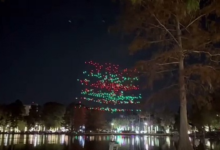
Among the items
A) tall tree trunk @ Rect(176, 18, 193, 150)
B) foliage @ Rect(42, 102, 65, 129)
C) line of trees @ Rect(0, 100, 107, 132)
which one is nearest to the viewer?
tall tree trunk @ Rect(176, 18, 193, 150)

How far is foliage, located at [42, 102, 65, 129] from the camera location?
3602 inches

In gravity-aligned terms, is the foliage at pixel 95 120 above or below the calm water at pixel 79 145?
above

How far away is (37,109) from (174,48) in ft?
302

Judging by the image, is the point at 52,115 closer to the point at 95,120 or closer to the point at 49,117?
the point at 49,117

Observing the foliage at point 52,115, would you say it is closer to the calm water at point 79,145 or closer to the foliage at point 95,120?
the foliage at point 95,120

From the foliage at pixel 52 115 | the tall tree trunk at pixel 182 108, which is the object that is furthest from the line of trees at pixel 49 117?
the tall tree trunk at pixel 182 108

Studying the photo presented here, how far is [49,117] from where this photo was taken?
91938 millimetres

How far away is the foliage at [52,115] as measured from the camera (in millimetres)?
91500

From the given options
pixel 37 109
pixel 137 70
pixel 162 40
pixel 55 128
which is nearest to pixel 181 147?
pixel 137 70

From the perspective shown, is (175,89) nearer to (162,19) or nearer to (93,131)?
(162,19)

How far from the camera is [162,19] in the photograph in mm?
14773

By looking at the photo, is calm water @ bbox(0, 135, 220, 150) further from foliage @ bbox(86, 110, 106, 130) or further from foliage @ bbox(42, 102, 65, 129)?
foliage @ bbox(86, 110, 106, 130)

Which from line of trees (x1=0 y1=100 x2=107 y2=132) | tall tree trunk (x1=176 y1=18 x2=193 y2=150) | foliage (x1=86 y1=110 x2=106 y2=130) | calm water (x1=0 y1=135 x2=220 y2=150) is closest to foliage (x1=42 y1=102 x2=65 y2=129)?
line of trees (x1=0 y1=100 x2=107 y2=132)

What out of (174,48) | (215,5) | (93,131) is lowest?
(93,131)
